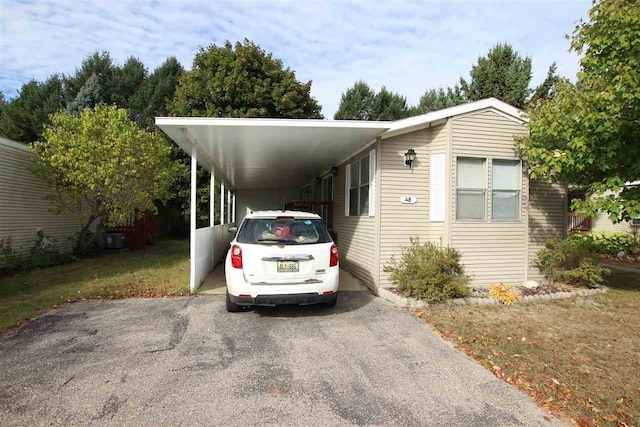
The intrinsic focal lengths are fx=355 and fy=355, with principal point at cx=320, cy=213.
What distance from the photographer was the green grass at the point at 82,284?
5.68m

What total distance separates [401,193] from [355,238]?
1.85 metres

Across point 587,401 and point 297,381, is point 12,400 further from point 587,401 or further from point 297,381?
point 587,401

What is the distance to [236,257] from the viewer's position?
4852 millimetres

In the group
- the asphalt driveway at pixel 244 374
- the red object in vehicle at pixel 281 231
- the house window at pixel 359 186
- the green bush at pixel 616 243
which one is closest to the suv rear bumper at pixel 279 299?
the asphalt driveway at pixel 244 374

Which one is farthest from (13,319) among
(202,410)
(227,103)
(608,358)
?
(227,103)

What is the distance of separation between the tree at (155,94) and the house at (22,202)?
13619 millimetres

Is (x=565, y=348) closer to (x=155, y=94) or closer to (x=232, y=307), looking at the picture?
(x=232, y=307)

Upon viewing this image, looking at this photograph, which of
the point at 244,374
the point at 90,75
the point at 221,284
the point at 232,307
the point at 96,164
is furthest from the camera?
the point at 90,75

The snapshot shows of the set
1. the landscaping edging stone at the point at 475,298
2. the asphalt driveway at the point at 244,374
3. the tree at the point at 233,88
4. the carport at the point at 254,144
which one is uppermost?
the tree at the point at 233,88

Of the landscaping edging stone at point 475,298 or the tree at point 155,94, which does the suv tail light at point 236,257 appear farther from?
the tree at point 155,94

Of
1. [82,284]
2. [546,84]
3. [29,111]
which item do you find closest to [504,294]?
[82,284]

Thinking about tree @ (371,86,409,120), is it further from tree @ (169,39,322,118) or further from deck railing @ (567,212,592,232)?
deck railing @ (567,212,592,232)

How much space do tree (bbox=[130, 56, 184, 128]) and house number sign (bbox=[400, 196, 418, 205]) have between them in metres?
20.6

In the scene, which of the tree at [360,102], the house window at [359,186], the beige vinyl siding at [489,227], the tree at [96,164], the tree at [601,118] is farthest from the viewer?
the tree at [360,102]
